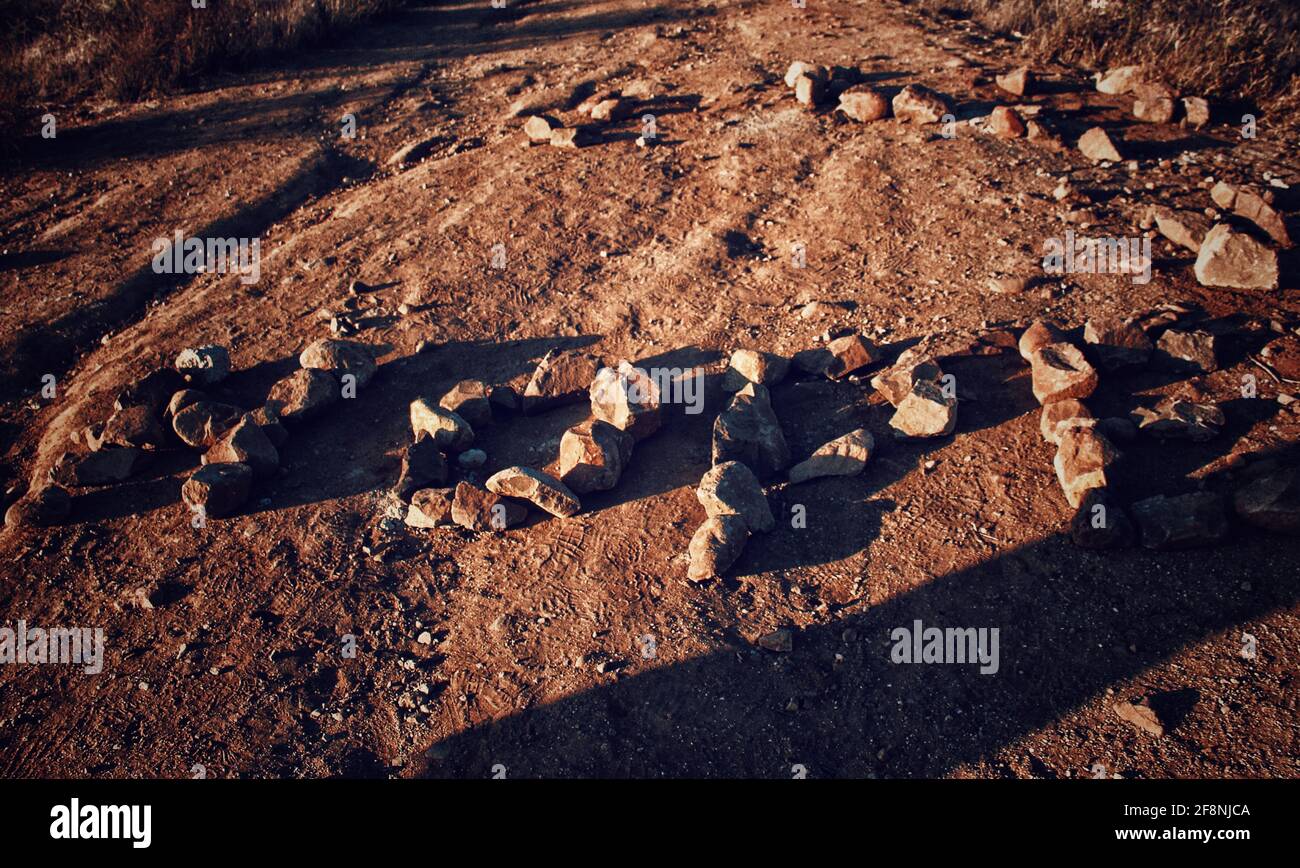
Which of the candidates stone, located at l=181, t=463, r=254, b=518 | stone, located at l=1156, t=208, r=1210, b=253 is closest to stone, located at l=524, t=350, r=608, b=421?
stone, located at l=181, t=463, r=254, b=518

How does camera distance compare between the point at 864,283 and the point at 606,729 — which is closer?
the point at 606,729

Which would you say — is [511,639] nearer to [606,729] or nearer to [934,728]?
[606,729]

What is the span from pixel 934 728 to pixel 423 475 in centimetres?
308

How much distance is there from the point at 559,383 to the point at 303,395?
172 cm

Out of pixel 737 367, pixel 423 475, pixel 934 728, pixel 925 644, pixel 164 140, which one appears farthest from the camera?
pixel 164 140

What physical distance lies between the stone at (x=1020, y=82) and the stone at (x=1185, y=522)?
16.4ft

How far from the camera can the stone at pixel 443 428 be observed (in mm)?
4477

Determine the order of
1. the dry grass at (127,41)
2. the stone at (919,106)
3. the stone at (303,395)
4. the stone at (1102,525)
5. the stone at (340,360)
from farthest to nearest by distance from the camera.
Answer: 1. the dry grass at (127,41)
2. the stone at (919,106)
3. the stone at (340,360)
4. the stone at (303,395)
5. the stone at (1102,525)

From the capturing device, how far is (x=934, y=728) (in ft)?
10.2

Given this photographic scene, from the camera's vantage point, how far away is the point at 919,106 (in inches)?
262

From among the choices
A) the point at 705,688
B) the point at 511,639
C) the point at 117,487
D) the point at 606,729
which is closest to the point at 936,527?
the point at 705,688

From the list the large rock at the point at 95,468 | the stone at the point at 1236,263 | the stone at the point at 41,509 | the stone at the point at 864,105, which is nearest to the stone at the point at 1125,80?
the stone at the point at 864,105

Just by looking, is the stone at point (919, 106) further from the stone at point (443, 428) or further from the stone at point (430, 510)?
the stone at point (430, 510)

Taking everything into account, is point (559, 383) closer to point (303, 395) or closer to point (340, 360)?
point (340, 360)
